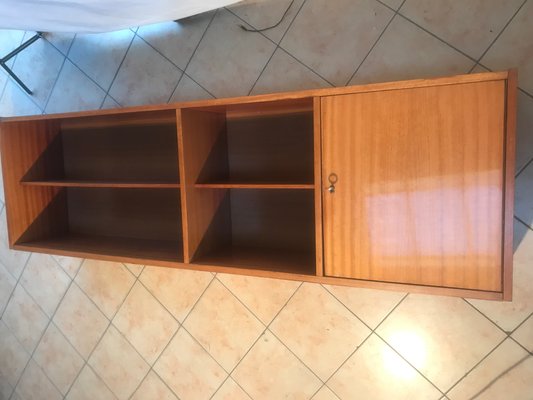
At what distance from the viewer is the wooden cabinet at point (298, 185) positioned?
3.05ft

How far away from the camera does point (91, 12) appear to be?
1271mm

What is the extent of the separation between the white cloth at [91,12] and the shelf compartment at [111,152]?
0.34 m

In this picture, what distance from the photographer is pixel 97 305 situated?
72.8 inches

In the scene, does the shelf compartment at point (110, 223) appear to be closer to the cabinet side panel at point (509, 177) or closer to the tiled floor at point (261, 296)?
the tiled floor at point (261, 296)

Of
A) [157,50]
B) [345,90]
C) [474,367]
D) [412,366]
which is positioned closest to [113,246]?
[157,50]

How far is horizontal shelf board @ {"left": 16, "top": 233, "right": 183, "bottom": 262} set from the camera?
1.40m

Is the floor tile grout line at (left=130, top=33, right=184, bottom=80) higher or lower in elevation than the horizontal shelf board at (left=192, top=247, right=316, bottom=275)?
higher

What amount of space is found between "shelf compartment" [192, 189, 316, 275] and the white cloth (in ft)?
2.15

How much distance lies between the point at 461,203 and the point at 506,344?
0.55m

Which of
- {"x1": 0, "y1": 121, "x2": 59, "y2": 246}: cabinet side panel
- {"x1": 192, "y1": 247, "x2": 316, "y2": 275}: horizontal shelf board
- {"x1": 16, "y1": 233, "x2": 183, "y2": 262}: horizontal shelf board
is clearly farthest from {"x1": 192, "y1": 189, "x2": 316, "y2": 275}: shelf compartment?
{"x1": 0, "y1": 121, "x2": 59, "y2": 246}: cabinet side panel

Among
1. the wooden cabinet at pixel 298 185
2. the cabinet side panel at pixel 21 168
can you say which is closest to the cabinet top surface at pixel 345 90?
the wooden cabinet at pixel 298 185

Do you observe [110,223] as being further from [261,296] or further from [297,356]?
[297,356]

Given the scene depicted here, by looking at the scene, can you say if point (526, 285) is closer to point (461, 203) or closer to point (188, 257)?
point (461, 203)

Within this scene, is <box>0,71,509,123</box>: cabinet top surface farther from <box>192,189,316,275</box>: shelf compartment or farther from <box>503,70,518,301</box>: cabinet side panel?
<box>192,189,316,275</box>: shelf compartment
